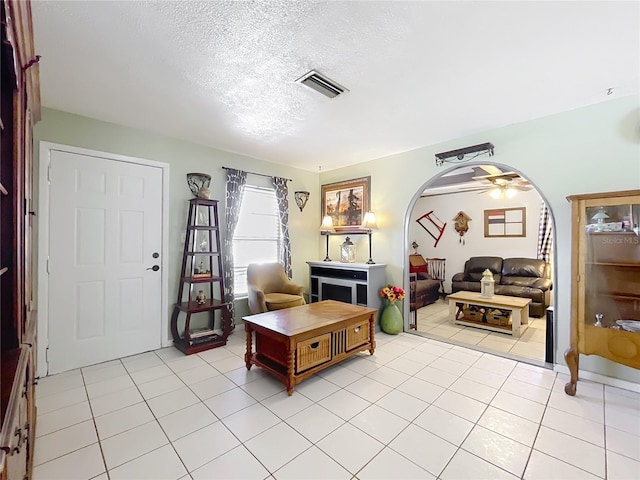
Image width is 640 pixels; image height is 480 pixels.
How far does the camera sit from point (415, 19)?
165 centimetres

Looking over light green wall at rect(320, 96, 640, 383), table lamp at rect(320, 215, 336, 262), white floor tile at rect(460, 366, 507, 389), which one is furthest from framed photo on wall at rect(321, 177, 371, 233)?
white floor tile at rect(460, 366, 507, 389)

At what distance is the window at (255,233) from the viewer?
13.7 feet

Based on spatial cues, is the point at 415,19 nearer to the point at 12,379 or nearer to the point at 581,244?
the point at 581,244

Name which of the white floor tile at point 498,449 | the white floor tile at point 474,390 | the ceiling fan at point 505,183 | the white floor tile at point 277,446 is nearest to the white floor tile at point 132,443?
the white floor tile at point 277,446

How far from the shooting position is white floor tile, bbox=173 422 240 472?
1680 millimetres

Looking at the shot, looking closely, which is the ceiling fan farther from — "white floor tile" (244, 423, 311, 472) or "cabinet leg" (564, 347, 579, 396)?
"white floor tile" (244, 423, 311, 472)

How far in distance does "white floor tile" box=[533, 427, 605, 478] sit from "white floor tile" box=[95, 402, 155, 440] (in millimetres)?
2561

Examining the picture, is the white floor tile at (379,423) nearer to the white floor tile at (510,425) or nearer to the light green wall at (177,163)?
the white floor tile at (510,425)

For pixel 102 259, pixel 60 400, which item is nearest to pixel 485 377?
pixel 60 400

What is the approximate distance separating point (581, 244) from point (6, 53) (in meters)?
3.76

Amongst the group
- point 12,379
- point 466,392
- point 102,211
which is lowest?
point 466,392

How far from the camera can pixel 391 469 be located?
5.26 feet

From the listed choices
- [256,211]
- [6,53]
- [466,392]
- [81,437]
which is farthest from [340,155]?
[81,437]

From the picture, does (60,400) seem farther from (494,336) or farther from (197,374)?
(494,336)
